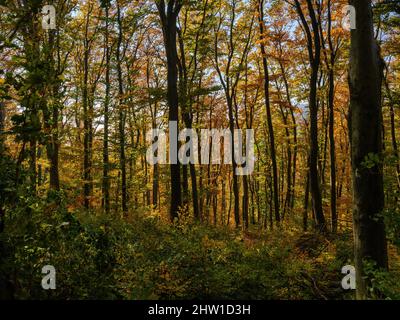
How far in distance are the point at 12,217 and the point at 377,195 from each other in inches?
183

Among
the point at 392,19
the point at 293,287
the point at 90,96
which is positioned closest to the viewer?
the point at 293,287

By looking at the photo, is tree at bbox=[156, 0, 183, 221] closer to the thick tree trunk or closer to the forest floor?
the forest floor

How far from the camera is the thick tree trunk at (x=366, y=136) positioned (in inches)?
171

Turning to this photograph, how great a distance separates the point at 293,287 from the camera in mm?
6996

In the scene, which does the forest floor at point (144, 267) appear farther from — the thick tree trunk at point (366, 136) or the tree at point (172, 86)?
the tree at point (172, 86)

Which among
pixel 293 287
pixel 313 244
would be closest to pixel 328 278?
pixel 293 287

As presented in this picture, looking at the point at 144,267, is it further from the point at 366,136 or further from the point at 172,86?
the point at 172,86

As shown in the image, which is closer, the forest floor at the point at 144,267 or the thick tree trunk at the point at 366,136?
the thick tree trunk at the point at 366,136

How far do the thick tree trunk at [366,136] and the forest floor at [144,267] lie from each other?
1.68 feet

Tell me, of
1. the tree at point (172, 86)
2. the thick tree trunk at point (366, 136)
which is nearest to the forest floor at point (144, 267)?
the thick tree trunk at point (366, 136)

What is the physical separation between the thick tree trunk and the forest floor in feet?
1.68

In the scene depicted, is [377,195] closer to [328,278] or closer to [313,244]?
[328,278]

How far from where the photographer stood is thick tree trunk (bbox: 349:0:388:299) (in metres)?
4.34

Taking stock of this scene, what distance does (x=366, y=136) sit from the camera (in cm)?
440
